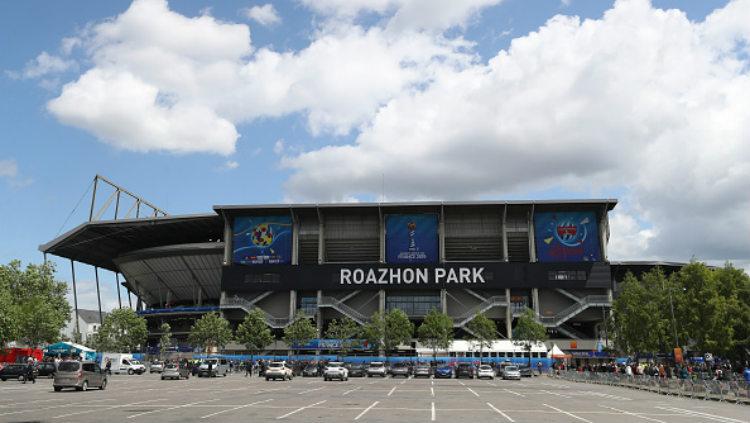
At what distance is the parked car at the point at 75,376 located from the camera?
1446 inches

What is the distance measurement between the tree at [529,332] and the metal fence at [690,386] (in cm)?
3686

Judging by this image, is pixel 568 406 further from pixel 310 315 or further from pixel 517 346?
pixel 310 315

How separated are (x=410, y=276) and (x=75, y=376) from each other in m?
78.2

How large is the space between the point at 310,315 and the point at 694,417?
93646mm

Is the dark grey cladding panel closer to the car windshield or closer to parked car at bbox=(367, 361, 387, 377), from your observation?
parked car at bbox=(367, 361, 387, 377)

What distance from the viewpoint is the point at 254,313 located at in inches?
4124

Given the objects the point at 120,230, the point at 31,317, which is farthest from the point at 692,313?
the point at 120,230

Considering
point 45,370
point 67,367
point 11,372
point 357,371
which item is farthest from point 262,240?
point 67,367

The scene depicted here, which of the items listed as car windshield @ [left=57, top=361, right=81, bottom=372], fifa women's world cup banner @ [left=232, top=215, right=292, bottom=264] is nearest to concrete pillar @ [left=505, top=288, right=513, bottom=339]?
fifa women's world cup banner @ [left=232, top=215, right=292, bottom=264]

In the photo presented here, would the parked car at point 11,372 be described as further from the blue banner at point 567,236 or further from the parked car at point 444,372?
the blue banner at point 567,236

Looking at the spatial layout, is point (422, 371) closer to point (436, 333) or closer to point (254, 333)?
point (436, 333)

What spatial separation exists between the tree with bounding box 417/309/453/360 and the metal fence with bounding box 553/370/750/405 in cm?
3910

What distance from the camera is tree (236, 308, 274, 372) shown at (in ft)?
335

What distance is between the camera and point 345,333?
102375 millimetres
